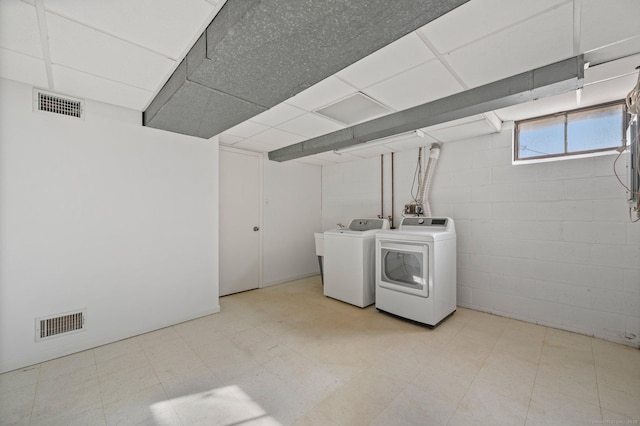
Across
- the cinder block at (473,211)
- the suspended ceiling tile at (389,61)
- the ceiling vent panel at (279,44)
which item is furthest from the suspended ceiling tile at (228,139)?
the cinder block at (473,211)

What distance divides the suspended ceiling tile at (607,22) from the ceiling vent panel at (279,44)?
2.73ft

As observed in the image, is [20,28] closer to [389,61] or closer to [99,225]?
[99,225]

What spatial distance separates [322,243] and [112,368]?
9.56 ft

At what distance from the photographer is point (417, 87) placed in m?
2.19

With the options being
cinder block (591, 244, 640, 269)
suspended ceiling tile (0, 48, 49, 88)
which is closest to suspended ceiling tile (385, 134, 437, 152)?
cinder block (591, 244, 640, 269)

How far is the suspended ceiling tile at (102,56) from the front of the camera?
1.54m

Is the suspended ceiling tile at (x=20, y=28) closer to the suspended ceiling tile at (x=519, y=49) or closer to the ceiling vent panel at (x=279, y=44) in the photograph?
the ceiling vent panel at (x=279, y=44)

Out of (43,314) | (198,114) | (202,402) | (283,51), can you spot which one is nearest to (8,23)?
(198,114)

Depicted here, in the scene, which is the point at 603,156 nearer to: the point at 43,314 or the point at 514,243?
the point at 514,243

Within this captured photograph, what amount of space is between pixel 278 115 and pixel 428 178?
7.48ft

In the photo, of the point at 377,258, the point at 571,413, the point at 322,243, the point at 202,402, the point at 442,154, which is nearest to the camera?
the point at 571,413

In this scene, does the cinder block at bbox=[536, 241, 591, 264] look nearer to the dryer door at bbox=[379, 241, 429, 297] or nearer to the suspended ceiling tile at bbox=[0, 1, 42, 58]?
the dryer door at bbox=[379, 241, 429, 297]

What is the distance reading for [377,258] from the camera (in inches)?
129

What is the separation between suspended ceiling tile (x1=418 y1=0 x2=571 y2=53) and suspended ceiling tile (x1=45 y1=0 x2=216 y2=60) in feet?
4.28
